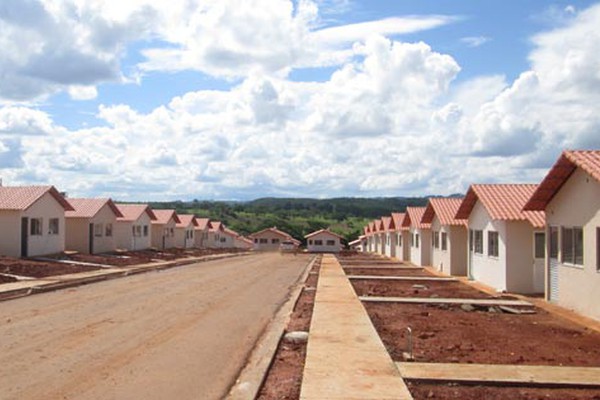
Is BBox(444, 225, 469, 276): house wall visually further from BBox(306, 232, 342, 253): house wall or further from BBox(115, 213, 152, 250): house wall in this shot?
BBox(306, 232, 342, 253): house wall

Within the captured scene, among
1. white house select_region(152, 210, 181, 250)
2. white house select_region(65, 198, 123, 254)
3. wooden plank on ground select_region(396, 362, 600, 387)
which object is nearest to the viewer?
wooden plank on ground select_region(396, 362, 600, 387)

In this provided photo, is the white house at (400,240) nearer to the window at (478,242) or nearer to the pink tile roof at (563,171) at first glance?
the window at (478,242)

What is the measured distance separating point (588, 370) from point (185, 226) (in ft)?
225

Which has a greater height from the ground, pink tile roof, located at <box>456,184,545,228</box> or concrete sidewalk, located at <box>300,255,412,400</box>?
pink tile roof, located at <box>456,184,545,228</box>

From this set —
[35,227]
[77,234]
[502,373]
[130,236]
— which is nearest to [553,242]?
[502,373]

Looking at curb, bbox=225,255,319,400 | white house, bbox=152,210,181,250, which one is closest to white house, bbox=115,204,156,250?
white house, bbox=152,210,181,250

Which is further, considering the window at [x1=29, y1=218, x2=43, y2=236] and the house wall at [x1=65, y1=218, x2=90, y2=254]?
the house wall at [x1=65, y1=218, x2=90, y2=254]

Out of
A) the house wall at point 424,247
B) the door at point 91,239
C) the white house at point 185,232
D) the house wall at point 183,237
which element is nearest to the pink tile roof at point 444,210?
the house wall at point 424,247

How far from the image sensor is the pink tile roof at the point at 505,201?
909 inches

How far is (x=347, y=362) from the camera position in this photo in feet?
35.5

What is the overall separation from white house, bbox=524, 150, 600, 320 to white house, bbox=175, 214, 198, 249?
192 feet

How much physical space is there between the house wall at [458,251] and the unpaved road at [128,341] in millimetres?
12616

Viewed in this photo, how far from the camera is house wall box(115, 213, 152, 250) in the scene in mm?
55094

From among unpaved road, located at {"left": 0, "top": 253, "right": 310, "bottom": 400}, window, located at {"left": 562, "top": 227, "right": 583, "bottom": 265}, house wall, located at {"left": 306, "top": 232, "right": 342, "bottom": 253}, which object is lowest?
house wall, located at {"left": 306, "top": 232, "right": 342, "bottom": 253}
